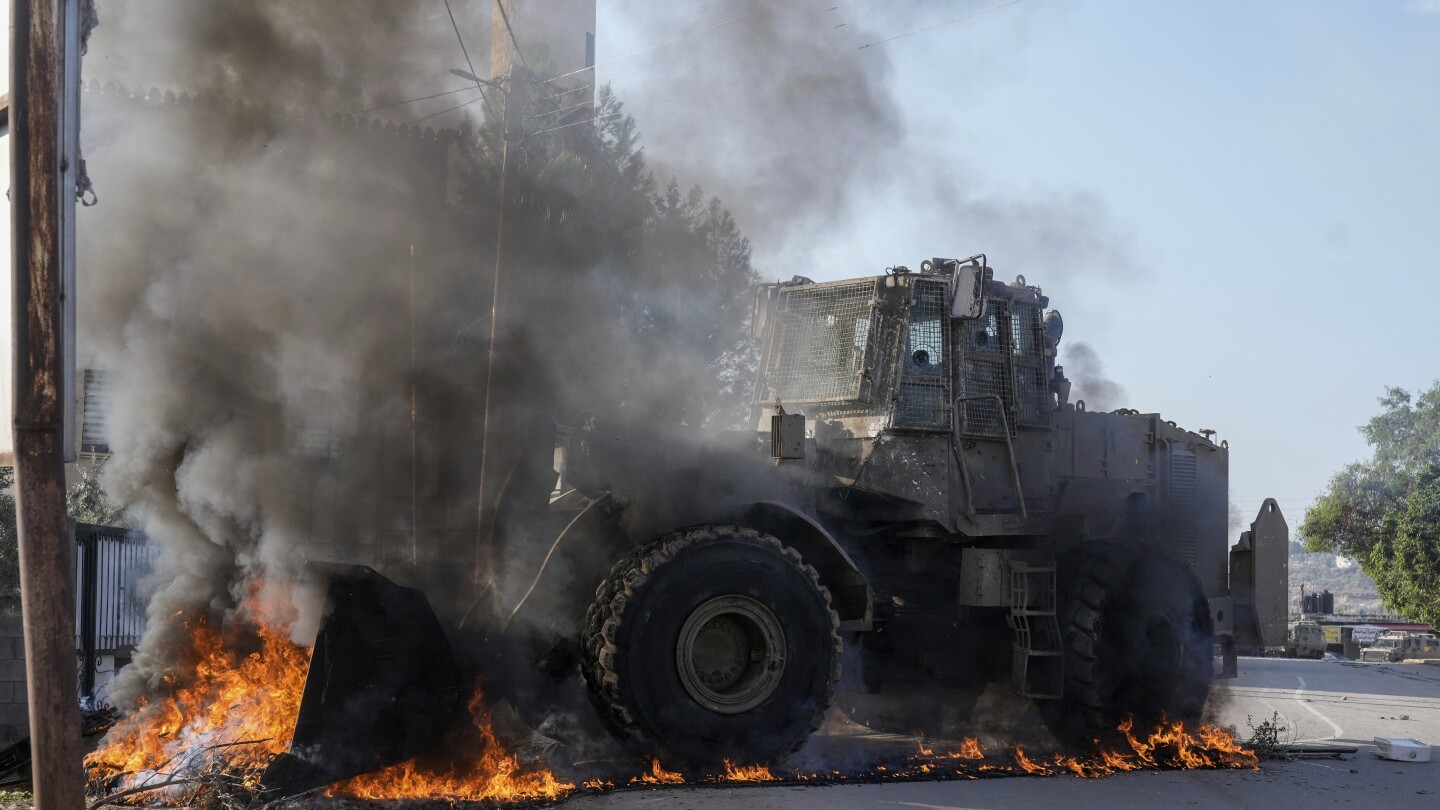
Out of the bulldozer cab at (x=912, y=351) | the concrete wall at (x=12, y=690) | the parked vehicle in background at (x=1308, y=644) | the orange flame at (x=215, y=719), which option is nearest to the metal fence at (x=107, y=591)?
the concrete wall at (x=12, y=690)

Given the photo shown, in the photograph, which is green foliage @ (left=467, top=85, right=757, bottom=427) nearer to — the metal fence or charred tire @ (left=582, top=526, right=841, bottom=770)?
charred tire @ (left=582, top=526, right=841, bottom=770)

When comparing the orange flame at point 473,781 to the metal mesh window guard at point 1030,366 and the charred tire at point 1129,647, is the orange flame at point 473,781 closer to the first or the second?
the charred tire at point 1129,647

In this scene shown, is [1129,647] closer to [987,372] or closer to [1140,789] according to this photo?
[1140,789]

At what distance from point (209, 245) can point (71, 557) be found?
4.78 metres

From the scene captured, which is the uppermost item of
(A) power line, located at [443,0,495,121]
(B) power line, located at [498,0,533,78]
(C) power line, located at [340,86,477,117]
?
(B) power line, located at [498,0,533,78]

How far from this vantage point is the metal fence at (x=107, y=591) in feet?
33.5

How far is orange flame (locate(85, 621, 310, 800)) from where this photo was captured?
5996 millimetres

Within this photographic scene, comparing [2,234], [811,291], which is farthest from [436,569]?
[2,234]

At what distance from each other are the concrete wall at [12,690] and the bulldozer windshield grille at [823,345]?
587 centimetres

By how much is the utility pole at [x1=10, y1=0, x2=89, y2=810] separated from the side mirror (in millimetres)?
6762

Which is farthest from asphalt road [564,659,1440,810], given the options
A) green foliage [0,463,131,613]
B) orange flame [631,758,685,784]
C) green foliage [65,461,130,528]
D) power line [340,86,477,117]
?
Answer: green foliage [65,461,130,528]

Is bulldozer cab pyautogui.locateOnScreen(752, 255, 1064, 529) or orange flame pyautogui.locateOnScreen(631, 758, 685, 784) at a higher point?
bulldozer cab pyautogui.locateOnScreen(752, 255, 1064, 529)

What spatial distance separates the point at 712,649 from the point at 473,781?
167 centimetres

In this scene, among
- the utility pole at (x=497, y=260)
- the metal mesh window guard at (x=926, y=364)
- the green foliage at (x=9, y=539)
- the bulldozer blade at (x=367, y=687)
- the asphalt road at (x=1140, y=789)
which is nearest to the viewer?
the bulldozer blade at (x=367, y=687)
